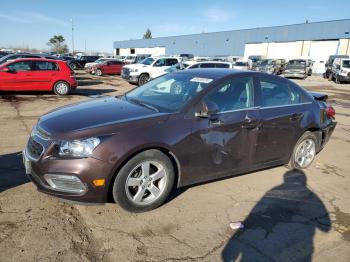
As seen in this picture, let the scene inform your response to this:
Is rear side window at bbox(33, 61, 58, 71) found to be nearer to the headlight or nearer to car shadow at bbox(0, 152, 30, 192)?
car shadow at bbox(0, 152, 30, 192)

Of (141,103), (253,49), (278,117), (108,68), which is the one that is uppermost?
(253,49)

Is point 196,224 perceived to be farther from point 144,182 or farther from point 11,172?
point 11,172

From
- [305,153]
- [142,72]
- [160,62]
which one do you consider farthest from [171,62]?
[305,153]

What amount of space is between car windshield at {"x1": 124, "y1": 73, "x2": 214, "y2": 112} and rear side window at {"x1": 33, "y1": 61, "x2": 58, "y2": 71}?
10.1 metres

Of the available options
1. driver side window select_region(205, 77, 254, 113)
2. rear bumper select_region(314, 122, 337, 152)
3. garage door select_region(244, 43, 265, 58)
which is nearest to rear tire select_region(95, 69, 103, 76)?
rear bumper select_region(314, 122, 337, 152)

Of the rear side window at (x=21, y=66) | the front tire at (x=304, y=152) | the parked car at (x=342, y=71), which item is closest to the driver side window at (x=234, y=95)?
the front tire at (x=304, y=152)

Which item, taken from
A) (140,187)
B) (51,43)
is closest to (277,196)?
(140,187)

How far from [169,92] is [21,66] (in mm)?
10915

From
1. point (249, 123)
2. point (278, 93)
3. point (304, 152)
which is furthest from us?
point (304, 152)

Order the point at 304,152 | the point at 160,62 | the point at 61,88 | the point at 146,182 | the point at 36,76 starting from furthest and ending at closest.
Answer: the point at 160,62
the point at 61,88
the point at 36,76
the point at 304,152
the point at 146,182

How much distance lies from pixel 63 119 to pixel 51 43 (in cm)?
10258

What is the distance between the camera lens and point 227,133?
428cm

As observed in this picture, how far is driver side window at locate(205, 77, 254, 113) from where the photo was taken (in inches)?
171

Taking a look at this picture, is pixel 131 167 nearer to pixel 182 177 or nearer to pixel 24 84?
pixel 182 177
